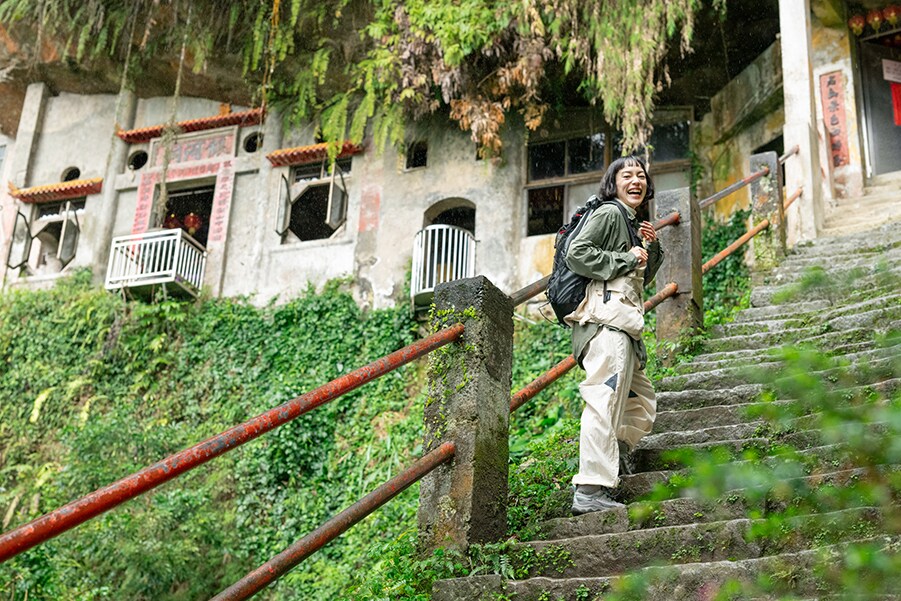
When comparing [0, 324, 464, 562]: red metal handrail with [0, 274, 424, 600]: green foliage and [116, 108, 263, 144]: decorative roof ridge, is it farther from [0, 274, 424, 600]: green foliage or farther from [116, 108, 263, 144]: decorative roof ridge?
[116, 108, 263, 144]: decorative roof ridge

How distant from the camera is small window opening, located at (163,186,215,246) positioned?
18.4 meters

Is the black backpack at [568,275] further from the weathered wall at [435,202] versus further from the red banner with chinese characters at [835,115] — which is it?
the weathered wall at [435,202]

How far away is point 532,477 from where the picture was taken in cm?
483

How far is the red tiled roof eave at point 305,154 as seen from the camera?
1685 centimetres

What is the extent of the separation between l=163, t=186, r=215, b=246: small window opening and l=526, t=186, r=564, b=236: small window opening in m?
6.34

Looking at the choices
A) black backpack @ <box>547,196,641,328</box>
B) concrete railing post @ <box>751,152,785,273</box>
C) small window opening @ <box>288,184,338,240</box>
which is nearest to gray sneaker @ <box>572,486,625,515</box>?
black backpack @ <box>547,196,641,328</box>

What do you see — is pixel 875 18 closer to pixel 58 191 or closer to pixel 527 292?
pixel 527 292

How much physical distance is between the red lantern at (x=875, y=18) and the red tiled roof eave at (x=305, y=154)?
828 cm

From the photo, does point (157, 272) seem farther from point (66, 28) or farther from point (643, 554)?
point (643, 554)

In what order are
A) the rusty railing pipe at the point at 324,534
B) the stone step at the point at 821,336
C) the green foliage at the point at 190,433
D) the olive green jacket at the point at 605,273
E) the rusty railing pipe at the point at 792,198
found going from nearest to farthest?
the rusty railing pipe at the point at 324,534 → the olive green jacket at the point at 605,273 → the stone step at the point at 821,336 → the rusty railing pipe at the point at 792,198 → the green foliage at the point at 190,433

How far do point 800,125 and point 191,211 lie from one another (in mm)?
11884

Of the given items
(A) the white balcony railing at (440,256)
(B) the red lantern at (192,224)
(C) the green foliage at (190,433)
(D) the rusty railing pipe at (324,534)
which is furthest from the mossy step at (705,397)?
(B) the red lantern at (192,224)

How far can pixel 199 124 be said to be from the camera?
712 inches

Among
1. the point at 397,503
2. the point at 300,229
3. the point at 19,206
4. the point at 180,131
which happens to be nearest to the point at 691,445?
the point at 397,503
